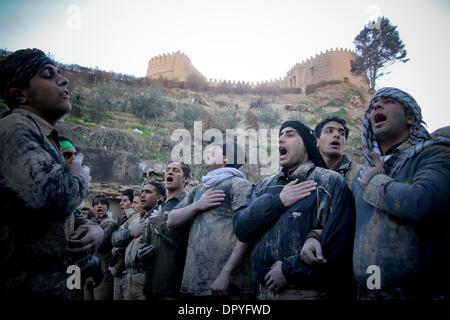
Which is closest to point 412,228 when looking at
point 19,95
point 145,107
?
point 19,95

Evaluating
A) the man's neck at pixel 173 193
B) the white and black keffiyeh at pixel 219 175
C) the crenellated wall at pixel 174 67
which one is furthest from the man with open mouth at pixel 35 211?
the crenellated wall at pixel 174 67

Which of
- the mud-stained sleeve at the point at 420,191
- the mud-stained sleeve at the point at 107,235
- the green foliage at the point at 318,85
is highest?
the green foliage at the point at 318,85

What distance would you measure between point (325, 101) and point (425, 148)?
4302cm

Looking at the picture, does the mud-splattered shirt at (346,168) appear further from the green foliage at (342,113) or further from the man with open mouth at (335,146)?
the green foliage at (342,113)

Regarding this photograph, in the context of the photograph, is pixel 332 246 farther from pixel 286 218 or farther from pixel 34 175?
pixel 34 175

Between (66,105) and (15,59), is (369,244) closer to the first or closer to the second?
(66,105)

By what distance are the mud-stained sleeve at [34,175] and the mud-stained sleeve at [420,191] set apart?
6.38 feet

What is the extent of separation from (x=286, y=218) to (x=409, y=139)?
1099mm

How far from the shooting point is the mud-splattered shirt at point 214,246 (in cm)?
354

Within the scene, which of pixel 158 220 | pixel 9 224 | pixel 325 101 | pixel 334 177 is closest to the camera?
pixel 9 224

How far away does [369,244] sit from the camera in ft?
7.89

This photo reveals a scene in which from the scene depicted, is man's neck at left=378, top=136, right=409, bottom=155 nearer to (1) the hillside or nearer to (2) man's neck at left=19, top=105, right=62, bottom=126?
(2) man's neck at left=19, top=105, right=62, bottom=126

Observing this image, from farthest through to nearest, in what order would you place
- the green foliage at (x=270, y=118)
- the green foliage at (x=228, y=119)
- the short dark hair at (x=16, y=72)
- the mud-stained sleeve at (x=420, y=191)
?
1. the green foliage at (x=270, y=118)
2. the green foliage at (x=228, y=119)
3. the short dark hair at (x=16, y=72)
4. the mud-stained sleeve at (x=420, y=191)
